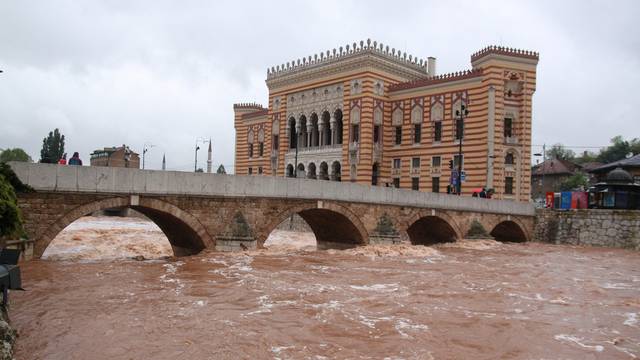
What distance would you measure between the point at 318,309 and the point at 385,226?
12.3m

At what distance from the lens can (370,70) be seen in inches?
1495

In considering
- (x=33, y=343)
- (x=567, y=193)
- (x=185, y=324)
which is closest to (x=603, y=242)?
(x=567, y=193)

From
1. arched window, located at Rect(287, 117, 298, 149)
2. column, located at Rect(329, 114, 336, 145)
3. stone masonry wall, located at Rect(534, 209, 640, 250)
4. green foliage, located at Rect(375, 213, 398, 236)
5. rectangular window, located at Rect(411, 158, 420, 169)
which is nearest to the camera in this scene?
green foliage, located at Rect(375, 213, 398, 236)

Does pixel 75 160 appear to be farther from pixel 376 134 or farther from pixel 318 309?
pixel 376 134

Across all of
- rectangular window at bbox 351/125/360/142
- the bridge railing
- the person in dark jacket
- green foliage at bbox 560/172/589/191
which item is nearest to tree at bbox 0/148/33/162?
rectangular window at bbox 351/125/360/142

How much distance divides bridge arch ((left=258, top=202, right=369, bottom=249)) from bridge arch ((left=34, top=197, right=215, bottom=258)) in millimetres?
2422

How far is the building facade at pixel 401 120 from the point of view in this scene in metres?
34.0

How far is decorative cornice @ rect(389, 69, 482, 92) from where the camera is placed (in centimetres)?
3462

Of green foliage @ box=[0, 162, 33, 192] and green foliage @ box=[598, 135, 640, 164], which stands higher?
green foliage @ box=[598, 135, 640, 164]

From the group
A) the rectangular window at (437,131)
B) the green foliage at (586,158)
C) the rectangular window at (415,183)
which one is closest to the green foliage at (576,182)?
the green foliage at (586,158)

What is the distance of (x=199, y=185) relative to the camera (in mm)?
17812

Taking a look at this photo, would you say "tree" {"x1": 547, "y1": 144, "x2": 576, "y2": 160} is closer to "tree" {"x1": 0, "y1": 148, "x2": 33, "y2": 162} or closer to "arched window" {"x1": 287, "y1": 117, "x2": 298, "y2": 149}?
"arched window" {"x1": 287, "y1": 117, "x2": 298, "y2": 149}

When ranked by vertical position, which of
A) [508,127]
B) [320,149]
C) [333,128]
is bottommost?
[320,149]

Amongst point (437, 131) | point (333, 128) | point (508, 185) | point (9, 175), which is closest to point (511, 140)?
point (508, 185)
